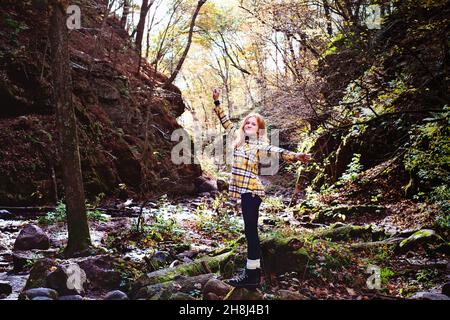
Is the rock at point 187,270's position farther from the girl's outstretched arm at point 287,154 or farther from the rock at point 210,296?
the girl's outstretched arm at point 287,154

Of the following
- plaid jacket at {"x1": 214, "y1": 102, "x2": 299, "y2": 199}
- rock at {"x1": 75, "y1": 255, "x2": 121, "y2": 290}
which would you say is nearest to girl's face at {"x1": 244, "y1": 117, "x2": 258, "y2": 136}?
plaid jacket at {"x1": 214, "y1": 102, "x2": 299, "y2": 199}

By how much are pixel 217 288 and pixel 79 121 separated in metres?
9.22

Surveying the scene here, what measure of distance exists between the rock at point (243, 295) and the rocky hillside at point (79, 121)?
5.60m

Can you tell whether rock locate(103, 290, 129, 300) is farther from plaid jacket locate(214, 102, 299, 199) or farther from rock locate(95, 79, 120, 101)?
rock locate(95, 79, 120, 101)

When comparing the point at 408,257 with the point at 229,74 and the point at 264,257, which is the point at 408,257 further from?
the point at 229,74

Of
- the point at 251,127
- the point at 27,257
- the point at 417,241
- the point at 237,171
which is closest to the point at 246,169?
the point at 237,171

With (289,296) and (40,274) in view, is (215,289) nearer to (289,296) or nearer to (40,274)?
(289,296)

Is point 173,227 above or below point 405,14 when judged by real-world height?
below

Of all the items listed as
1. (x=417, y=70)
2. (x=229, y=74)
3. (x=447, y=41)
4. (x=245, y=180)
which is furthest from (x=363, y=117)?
(x=229, y=74)

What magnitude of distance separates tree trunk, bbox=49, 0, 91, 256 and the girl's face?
2.94 metres

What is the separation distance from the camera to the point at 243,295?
156 inches
